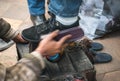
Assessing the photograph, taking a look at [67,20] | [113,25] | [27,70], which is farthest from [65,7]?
[113,25]

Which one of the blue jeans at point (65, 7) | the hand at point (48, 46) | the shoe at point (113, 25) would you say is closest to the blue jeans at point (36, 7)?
the blue jeans at point (65, 7)

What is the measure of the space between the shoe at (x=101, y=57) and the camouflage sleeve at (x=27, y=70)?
74 centimetres

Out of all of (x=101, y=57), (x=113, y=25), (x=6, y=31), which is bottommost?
(x=101, y=57)

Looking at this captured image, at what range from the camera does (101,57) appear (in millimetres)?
1698

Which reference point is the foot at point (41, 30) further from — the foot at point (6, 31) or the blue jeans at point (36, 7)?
the blue jeans at point (36, 7)

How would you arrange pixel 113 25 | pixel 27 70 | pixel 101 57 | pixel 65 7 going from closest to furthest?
pixel 27 70
pixel 65 7
pixel 101 57
pixel 113 25

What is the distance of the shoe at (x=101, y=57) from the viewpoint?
5.46ft

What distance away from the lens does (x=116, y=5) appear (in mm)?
1719

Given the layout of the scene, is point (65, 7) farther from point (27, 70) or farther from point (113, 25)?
point (113, 25)

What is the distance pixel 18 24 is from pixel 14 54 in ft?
1.25

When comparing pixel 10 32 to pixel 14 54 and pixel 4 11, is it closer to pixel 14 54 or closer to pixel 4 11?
pixel 14 54

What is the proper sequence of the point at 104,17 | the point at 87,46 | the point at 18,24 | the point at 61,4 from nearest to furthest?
the point at 61,4 < the point at 87,46 < the point at 104,17 < the point at 18,24

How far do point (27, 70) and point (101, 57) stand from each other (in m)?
0.84

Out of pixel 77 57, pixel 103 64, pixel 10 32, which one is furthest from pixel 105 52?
pixel 10 32
